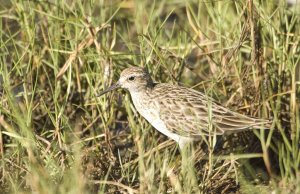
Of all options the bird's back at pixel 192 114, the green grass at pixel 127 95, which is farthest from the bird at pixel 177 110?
the green grass at pixel 127 95

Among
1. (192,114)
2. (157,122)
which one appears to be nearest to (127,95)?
(157,122)

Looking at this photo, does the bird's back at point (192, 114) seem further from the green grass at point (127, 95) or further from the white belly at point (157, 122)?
the green grass at point (127, 95)

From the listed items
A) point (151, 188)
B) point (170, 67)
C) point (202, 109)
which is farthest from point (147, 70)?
point (151, 188)

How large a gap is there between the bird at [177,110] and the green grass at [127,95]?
0.13 metres

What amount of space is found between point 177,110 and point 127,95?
2.14 ft

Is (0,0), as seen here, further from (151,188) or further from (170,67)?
(151,188)

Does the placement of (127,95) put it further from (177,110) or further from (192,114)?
(192,114)

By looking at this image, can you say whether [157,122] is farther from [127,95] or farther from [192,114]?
[127,95]

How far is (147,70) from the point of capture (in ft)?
21.3

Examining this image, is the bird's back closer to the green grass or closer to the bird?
the bird

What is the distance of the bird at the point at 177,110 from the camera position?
232 inches

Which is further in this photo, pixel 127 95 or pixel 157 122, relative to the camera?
pixel 127 95

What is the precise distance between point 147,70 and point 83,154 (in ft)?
3.36

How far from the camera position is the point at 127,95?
6.58m
